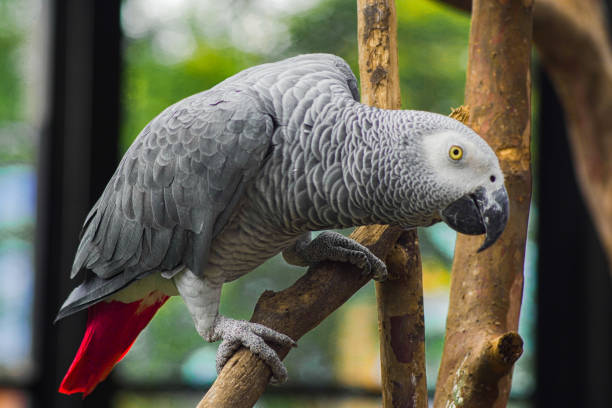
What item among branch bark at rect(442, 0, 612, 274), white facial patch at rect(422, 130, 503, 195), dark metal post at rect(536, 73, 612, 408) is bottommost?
dark metal post at rect(536, 73, 612, 408)

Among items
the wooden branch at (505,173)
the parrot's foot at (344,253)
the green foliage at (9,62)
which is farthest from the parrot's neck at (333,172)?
the green foliage at (9,62)

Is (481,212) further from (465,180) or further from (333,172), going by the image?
(333,172)

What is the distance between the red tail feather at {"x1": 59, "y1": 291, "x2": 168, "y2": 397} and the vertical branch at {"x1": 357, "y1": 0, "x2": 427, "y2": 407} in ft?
1.48

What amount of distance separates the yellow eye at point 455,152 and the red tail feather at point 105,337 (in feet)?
2.12

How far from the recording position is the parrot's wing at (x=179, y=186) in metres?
1.02

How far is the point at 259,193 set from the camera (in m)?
1.05

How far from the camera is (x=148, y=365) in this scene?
104 inches

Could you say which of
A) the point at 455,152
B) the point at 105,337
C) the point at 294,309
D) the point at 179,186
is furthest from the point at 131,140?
the point at 455,152

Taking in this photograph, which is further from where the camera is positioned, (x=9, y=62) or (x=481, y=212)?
(x=9, y=62)

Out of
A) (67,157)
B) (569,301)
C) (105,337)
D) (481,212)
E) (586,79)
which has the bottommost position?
(569,301)

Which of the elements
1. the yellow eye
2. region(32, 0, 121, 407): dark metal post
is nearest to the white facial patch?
the yellow eye

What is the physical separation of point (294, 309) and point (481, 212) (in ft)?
1.16

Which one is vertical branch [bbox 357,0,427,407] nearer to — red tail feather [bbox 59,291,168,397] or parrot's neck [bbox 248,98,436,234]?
parrot's neck [bbox 248,98,436,234]

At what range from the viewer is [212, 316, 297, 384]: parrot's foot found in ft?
3.33
